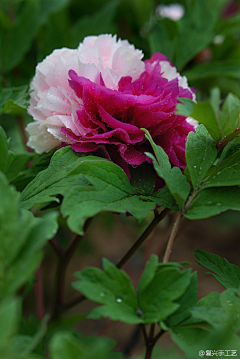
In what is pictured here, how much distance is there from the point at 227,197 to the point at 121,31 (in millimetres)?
813

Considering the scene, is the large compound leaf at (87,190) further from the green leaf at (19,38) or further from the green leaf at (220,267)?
the green leaf at (19,38)

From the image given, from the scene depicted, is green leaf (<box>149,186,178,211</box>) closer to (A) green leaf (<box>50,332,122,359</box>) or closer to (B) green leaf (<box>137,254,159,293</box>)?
(B) green leaf (<box>137,254,159,293</box>)

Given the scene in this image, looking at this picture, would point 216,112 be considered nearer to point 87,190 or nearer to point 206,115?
point 206,115

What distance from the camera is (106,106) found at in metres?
0.42

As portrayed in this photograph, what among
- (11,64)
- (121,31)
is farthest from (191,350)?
(121,31)

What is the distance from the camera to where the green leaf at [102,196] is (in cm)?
33

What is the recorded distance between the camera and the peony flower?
411 millimetres

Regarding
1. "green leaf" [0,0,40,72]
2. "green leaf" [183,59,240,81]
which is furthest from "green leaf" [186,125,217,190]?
"green leaf" [0,0,40,72]

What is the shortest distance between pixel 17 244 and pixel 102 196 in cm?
12

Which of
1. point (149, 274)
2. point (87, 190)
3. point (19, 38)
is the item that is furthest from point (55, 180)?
point (19, 38)

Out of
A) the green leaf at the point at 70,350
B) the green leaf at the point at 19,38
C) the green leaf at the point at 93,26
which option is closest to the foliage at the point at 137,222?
the green leaf at the point at 70,350

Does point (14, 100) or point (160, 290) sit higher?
point (14, 100)

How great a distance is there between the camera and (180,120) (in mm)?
440

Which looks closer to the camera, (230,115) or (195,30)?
(230,115)
